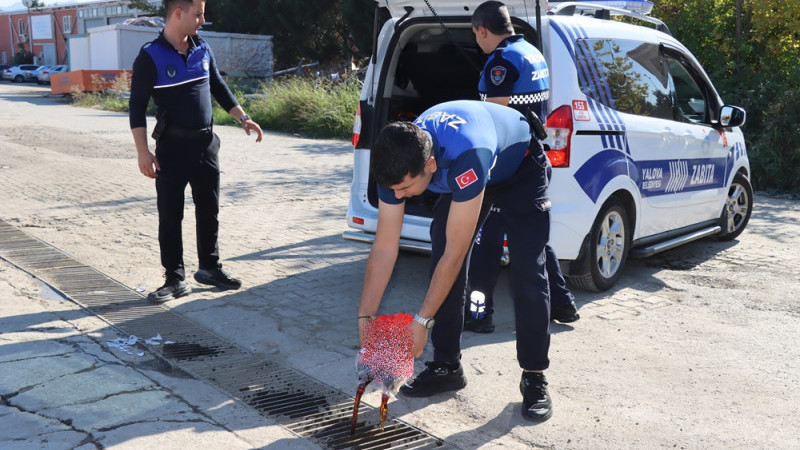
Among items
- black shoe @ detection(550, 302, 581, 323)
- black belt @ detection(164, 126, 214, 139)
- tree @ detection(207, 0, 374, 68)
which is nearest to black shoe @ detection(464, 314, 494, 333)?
black shoe @ detection(550, 302, 581, 323)

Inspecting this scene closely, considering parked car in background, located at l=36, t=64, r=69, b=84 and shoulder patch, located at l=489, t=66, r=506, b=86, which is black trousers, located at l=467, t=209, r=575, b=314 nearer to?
shoulder patch, located at l=489, t=66, r=506, b=86

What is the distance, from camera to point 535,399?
3770 millimetres

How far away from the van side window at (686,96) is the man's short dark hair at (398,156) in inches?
158

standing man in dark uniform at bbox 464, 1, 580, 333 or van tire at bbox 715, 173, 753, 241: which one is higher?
standing man in dark uniform at bbox 464, 1, 580, 333

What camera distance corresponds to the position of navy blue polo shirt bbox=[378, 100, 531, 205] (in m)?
3.11

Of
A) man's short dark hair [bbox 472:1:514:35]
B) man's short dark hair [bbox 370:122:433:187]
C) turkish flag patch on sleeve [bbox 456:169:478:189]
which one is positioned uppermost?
man's short dark hair [bbox 472:1:514:35]

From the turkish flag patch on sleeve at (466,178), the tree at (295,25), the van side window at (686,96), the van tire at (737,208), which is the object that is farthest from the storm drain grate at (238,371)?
the tree at (295,25)

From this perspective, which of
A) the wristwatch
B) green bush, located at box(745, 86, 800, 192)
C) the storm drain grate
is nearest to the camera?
the wristwatch

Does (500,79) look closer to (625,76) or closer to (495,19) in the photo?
(495,19)

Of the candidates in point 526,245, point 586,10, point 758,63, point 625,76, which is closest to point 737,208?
point 625,76

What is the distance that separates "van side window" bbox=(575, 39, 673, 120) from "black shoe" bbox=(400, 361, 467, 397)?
2210mm

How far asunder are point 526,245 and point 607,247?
2.09 m

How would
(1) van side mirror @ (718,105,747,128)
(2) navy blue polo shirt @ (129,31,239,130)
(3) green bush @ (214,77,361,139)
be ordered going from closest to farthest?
(2) navy blue polo shirt @ (129,31,239,130) < (1) van side mirror @ (718,105,747,128) < (3) green bush @ (214,77,361,139)

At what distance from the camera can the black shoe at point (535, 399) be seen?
3.73 m
